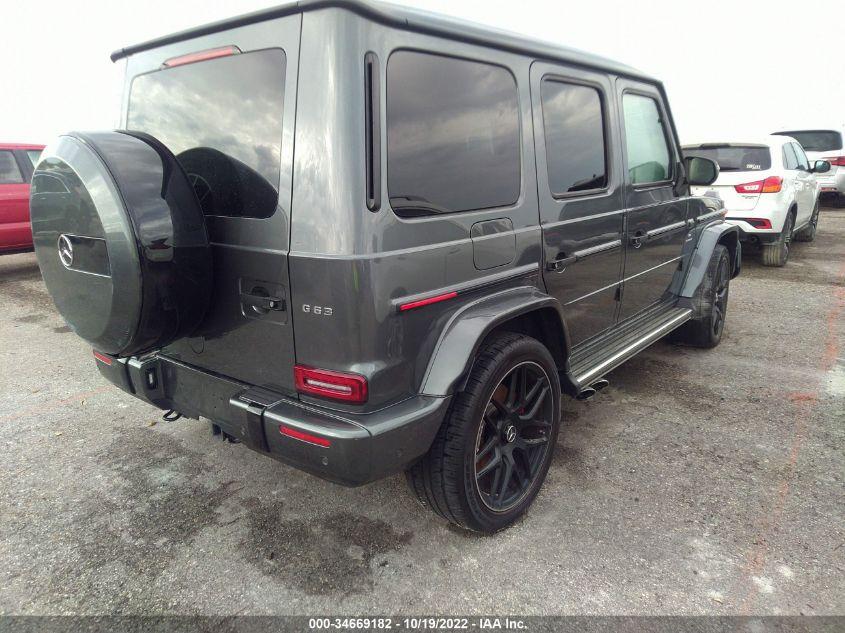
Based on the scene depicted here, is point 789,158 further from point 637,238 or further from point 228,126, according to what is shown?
point 228,126

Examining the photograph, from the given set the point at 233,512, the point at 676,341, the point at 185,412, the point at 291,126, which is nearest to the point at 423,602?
the point at 233,512

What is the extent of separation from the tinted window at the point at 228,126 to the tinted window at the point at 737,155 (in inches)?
260

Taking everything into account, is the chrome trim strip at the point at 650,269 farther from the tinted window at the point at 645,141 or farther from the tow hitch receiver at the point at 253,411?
the tow hitch receiver at the point at 253,411

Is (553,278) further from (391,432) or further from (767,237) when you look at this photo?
(767,237)

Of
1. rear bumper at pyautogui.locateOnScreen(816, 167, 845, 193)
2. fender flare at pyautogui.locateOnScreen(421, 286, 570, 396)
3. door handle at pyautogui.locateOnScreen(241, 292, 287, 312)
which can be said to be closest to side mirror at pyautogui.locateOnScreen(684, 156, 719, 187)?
fender flare at pyautogui.locateOnScreen(421, 286, 570, 396)

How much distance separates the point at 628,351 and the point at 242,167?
7.81ft

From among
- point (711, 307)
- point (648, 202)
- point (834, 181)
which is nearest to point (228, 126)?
point (648, 202)

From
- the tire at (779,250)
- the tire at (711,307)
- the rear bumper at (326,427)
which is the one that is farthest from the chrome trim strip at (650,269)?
the tire at (779,250)

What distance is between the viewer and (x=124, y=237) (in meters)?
1.92

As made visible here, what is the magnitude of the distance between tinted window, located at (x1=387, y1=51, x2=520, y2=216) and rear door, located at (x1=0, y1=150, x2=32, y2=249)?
7503 mm

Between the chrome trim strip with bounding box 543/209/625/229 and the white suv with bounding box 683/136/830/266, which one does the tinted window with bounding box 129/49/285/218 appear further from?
the white suv with bounding box 683/136/830/266

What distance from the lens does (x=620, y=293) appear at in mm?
3480

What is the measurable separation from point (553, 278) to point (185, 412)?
178cm

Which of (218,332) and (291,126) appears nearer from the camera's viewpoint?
(291,126)
